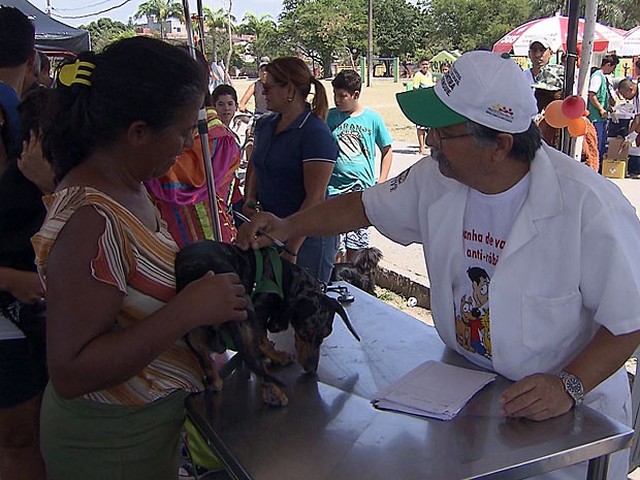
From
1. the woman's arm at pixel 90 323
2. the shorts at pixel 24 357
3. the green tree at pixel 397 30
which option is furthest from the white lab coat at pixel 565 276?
the green tree at pixel 397 30

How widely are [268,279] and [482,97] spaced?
0.63m

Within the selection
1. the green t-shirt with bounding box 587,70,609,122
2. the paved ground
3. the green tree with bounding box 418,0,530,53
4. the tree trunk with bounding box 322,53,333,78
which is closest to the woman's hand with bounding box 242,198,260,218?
the paved ground

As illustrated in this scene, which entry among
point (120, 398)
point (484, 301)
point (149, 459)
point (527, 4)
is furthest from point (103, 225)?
point (527, 4)

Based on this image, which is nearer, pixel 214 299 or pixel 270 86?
pixel 214 299

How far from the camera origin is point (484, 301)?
5.23 feet

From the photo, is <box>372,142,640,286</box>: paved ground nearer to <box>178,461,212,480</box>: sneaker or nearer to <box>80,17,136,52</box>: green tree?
<box>80,17,136,52</box>: green tree

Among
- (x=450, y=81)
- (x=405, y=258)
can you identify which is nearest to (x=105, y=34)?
(x=405, y=258)

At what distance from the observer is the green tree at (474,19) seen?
4928 cm

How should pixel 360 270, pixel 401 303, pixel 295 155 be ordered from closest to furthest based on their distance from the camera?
pixel 295 155
pixel 360 270
pixel 401 303

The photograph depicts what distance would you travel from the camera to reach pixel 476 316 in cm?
162

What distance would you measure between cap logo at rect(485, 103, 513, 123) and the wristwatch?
0.59 m

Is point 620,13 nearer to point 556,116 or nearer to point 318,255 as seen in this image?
point 556,116

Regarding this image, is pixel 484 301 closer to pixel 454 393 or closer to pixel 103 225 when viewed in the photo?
pixel 454 393

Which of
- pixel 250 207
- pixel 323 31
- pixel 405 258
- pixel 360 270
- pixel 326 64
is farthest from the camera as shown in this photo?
pixel 326 64
